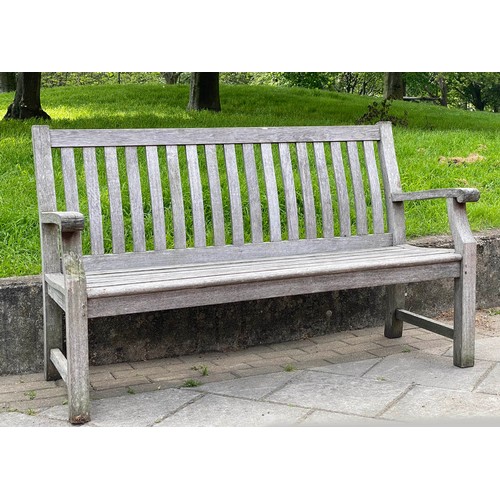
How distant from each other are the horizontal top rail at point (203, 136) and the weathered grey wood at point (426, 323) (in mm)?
1066

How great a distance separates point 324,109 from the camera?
1231 centimetres

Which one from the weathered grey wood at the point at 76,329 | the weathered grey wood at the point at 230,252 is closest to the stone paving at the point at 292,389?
the weathered grey wood at the point at 76,329

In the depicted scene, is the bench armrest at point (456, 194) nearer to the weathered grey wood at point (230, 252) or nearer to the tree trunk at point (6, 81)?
the weathered grey wood at point (230, 252)

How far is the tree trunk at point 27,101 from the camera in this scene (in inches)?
403

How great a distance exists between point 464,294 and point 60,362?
2.11m

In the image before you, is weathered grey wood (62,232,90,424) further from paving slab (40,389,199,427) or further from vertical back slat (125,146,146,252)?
vertical back slat (125,146,146,252)

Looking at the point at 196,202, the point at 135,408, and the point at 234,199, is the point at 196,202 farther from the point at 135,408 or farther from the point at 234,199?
the point at 135,408

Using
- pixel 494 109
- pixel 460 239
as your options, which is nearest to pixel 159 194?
pixel 460 239

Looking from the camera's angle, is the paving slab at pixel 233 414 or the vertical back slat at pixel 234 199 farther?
the vertical back slat at pixel 234 199

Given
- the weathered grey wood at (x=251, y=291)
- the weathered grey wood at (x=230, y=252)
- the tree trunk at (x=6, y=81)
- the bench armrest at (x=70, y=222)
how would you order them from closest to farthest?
the bench armrest at (x=70, y=222) < the weathered grey wood at (x=251, y=291) < the weathered grey wood at (x=230, y=252) < the tree trunk at (x=6, y=81)

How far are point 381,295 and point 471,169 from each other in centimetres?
252

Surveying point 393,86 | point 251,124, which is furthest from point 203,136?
point 393,86

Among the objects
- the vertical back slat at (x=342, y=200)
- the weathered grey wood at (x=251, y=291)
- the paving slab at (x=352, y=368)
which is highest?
the vertical back slat at (x=342, y=200)

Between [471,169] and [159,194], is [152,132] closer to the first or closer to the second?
[159,194]
